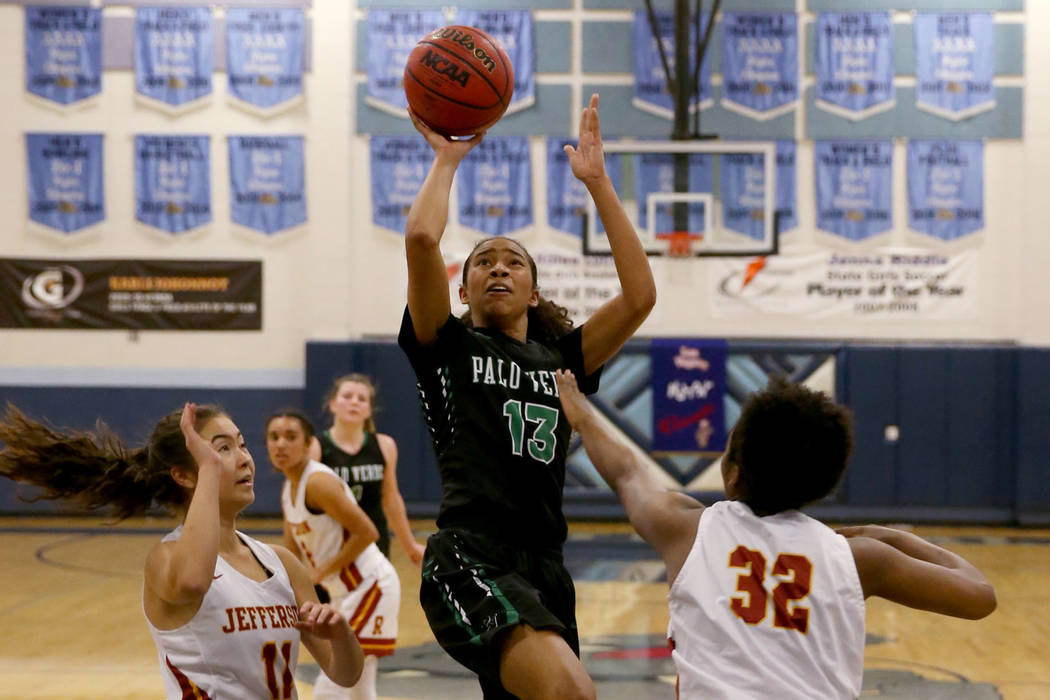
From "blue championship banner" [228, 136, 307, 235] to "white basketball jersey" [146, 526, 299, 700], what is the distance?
9.57 m

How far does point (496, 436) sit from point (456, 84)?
1.01m

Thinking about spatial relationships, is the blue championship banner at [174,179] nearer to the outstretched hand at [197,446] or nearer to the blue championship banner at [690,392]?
the blue championship banner at [690,392]

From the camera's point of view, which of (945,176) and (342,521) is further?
(945,176)

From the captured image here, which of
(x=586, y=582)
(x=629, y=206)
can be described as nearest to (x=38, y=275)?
(x=629, y=206)

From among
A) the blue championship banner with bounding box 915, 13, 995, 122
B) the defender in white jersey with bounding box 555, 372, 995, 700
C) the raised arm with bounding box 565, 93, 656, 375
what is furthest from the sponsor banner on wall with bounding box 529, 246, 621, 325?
the defender in white jersey with bounding box 555, 372, 995, 700

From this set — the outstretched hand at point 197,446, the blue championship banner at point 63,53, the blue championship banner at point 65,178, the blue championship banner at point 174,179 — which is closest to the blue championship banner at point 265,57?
the blue championship banner at point 174,179

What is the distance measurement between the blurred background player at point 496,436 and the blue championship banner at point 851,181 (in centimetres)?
915

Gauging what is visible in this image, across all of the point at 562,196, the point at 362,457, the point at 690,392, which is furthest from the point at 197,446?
the point at 562,196

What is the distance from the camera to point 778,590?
2.16 m

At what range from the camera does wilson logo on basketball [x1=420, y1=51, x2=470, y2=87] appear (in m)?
3.29

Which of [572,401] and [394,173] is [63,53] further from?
[572,401]

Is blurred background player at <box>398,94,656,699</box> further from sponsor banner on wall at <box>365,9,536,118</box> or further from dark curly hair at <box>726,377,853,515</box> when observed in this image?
sponsor banner on wall at <box>365,9,536,118</box>

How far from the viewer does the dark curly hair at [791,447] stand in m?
2.22

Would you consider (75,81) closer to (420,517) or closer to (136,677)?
(420,517)
